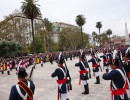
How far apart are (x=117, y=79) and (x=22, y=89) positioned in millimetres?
2732

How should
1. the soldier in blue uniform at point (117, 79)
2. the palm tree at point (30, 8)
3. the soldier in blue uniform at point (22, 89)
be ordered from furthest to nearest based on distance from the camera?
the palm tree at point (30, 8) → the soldier in blue uniform at point (117, 79) → the soldier in blue uniform at point (22, 89)

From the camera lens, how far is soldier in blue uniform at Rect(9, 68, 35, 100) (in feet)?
16.4

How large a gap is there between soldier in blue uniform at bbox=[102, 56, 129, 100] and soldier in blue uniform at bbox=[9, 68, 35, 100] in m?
2.19

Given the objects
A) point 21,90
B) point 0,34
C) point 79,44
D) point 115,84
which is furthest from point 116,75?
point 79,44

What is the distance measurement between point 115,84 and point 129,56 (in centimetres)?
327

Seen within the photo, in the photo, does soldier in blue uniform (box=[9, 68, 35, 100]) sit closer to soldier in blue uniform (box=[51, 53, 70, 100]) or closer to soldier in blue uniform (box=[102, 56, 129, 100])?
soldier in blue uniform (box=[102, 56, 129, 100])

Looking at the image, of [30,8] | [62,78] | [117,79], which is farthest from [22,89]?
[30,8]

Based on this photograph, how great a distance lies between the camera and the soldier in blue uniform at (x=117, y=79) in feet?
21.0

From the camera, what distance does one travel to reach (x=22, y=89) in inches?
199

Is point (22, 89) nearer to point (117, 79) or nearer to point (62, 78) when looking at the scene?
point (117, 79)

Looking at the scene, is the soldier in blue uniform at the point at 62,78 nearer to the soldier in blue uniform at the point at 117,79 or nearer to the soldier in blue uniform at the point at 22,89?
the soldier in blue uniform at the point at 117,79

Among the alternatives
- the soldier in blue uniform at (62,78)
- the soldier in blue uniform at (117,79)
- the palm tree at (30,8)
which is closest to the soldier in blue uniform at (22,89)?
the soldier in blue uniform at (117,79)

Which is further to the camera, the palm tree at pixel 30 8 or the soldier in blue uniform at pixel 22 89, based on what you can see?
the palm tree at pixel 30 8

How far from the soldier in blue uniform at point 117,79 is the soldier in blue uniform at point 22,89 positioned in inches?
86.3
